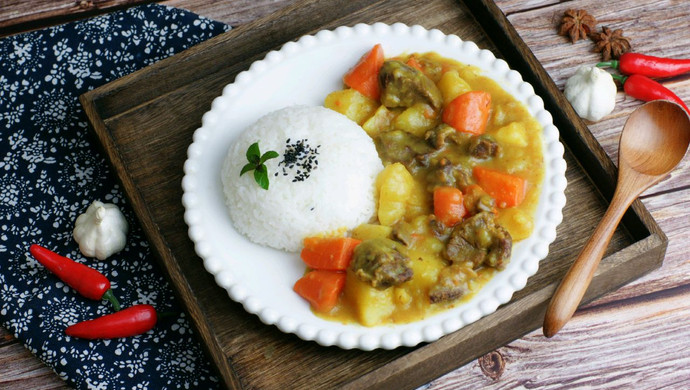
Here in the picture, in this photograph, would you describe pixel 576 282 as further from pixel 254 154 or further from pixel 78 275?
pixel 78 275

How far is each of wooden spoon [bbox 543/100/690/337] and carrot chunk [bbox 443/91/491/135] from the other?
0.79m

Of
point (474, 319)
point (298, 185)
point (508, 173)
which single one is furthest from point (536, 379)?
point (298, 185)

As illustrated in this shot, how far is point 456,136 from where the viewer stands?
4078 millimetres

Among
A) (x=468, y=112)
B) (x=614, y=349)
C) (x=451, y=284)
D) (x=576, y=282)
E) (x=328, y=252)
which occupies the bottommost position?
(x=614, y=349)

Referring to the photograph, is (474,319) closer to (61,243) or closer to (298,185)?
(298,185)

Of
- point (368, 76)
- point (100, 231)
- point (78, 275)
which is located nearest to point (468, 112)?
point (368, 76)

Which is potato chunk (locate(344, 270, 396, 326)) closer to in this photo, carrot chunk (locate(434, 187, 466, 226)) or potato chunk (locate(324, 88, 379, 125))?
carrot chunk (locate(434, 187, 466, 226))

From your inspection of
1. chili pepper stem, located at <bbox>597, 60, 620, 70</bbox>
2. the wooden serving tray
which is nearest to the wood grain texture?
the wooden serving tray

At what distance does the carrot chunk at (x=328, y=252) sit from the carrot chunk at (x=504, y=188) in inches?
29.2

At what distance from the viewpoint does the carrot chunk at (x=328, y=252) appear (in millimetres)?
3756

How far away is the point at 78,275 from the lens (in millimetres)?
4102

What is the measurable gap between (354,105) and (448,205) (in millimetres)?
890

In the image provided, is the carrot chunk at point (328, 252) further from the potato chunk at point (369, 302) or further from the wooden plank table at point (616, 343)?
the wooden plank table at point (616, 343)

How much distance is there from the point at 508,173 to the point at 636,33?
1816mm
